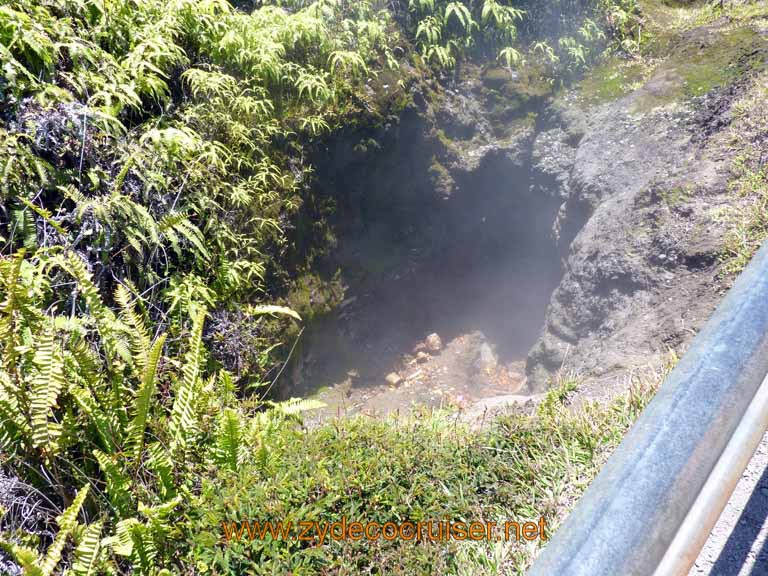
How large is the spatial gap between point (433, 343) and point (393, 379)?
91 centimetres

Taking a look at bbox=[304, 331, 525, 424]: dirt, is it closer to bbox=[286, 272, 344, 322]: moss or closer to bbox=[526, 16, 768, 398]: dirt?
bbox=[526, 16, 768, 398]: dirt

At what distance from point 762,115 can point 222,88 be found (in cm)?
506

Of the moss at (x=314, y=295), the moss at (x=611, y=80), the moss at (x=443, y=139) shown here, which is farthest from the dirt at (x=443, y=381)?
the moss at (x=611, y=80)

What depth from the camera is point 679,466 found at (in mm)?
912

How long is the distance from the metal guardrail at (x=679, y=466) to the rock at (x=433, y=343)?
5813 millimetres

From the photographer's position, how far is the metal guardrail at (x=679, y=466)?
84 cm

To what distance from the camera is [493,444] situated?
9.53 ft

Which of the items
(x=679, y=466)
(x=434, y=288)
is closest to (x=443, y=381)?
(x=434, y=288)

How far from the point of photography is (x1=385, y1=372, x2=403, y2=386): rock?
6367 millimetres

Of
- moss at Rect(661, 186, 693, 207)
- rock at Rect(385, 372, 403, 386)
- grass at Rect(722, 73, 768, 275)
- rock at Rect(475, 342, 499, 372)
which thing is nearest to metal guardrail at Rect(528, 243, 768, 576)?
grass at Rect(722, 73, 768, 275)

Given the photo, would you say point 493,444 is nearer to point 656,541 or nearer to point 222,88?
point 656,541

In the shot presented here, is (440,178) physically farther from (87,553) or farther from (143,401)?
(87,553)

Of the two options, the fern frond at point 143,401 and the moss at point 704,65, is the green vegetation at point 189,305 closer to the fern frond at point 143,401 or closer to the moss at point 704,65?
the fern frond at point 143,401

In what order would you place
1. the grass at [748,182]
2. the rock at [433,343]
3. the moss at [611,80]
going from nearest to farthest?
the grass at [748,182] → the moss at [611,80] → the rock at [433,343]
